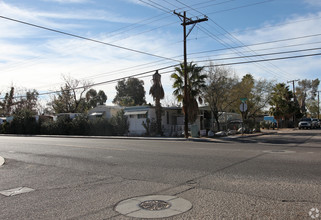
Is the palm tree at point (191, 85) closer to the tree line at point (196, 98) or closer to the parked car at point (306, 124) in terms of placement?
the tree line at point (196, 98)

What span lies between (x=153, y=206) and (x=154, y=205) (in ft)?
0.21

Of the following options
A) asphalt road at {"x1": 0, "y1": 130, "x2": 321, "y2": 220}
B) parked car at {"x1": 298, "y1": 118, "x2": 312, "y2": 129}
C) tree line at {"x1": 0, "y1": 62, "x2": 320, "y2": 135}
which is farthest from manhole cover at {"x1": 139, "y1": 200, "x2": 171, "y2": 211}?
parked car at {"x1": 298, "y1": 118, "x2": 312, "y2": 129}

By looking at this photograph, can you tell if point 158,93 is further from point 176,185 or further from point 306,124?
point 306,124

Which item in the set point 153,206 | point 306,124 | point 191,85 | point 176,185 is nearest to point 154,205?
point 153,206

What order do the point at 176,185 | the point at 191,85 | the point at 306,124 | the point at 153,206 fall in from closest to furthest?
the point at 153,206, the point at 176,185, the point at 191,85, the point at 306,124

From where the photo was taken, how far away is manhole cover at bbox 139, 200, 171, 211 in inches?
205

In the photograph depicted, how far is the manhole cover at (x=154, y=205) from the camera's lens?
17.1ft

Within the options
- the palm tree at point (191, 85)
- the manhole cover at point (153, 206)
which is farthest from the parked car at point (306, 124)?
the manhole cover at point (153, 206)

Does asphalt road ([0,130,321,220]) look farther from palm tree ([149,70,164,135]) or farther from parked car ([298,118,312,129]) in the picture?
parked car ([298,118,312,129])

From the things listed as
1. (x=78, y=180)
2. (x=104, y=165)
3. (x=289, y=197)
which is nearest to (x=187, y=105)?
(x=104, y=165)

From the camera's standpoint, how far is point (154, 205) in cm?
537

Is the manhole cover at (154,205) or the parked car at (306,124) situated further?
the parked car at (306,124)

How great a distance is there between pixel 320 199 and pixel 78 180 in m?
5.89

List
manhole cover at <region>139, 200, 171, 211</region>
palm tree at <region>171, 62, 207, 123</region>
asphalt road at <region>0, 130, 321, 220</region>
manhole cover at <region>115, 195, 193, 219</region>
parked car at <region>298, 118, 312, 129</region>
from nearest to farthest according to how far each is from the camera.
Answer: manhole cover at <region>115, 195, 193, 219</region>
asphalt road at <region>0, 130, 321, 220</region>
manhole cover at <region>139, 200, 171, 211</region>
palm tree at <region>171, 62, 207, 123</region>
parked car at <region>298, 118, 312, 129</region>
